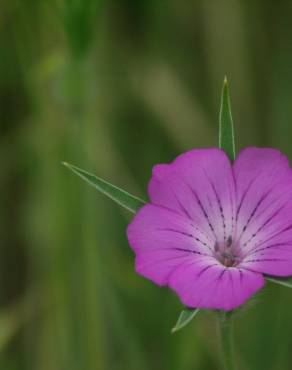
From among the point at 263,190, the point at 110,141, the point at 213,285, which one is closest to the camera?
the point at 213,285

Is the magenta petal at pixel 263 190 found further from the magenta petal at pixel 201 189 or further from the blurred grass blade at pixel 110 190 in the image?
the blurred grass blade at pixel 110 190

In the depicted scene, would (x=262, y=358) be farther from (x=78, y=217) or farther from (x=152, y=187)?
(x=152, y=187)

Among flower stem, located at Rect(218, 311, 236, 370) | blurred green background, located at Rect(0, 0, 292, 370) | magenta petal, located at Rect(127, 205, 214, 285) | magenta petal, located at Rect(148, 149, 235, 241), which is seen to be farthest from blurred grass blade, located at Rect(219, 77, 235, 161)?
blurred green background, located at Rect(0, 0, 292, 370)

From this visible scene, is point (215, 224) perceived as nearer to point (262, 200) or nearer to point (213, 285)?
point (262, 200)

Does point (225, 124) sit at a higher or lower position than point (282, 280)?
higher

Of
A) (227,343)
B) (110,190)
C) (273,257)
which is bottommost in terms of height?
(227,343)

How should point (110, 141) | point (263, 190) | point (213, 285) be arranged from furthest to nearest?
point (110, 141)
point (263, 190)
point (213, 285)

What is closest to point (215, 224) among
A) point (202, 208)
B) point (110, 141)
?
point (202, 208)

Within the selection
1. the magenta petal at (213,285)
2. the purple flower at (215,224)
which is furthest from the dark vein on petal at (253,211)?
the magenta petal at (213,285)

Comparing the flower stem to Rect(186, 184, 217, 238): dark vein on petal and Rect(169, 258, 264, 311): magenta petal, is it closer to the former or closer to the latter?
Rect(169, 258, 264, 311): magenta petal
